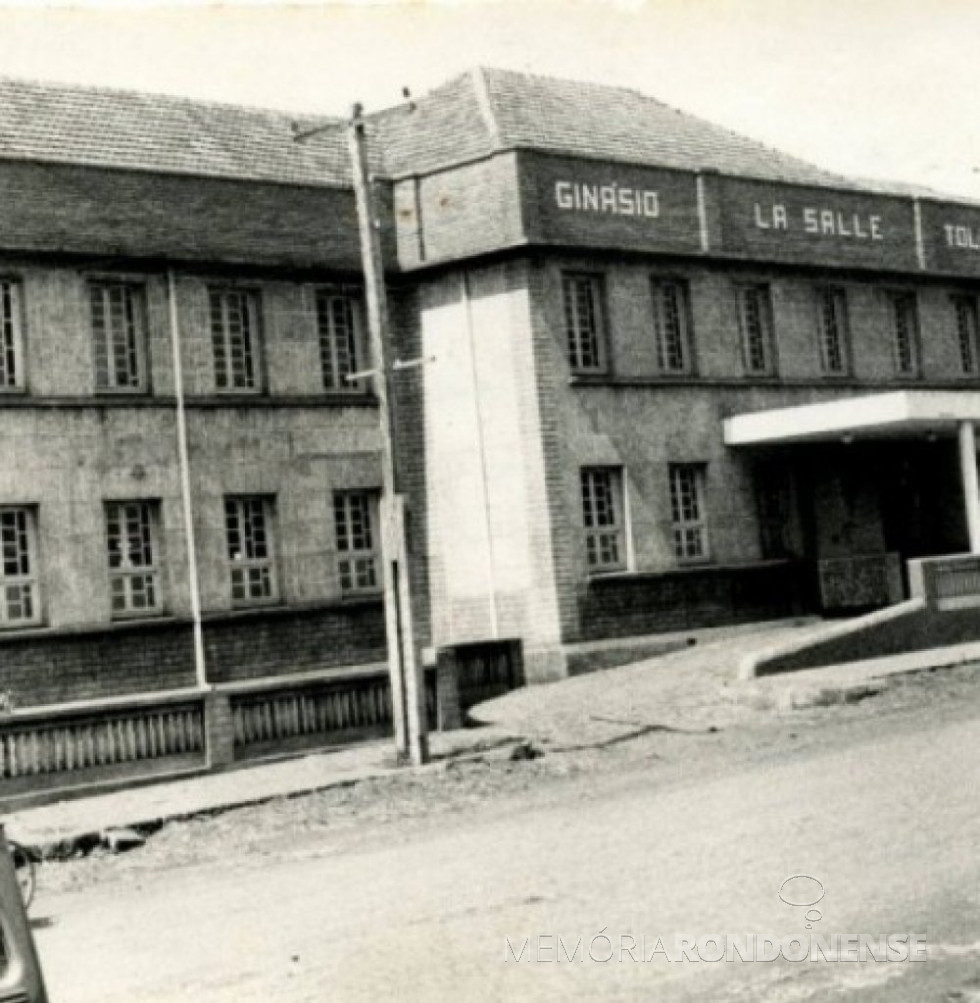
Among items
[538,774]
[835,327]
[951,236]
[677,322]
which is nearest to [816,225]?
[835,327]

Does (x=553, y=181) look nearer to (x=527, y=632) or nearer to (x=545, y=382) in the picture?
(x=545, y=382)

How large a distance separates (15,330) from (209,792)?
8.69m

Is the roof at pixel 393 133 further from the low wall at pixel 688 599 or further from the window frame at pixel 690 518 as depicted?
the low wall at pixel 688 599

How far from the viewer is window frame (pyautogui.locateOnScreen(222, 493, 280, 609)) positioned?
940 inches

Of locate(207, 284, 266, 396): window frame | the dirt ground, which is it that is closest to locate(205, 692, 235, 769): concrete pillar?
the dirt ground

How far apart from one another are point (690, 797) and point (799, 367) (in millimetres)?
16626

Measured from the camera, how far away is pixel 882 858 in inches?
387

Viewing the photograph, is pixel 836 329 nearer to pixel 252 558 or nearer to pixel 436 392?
pixel 436 392

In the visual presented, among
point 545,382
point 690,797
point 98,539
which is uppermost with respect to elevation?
point 545,382

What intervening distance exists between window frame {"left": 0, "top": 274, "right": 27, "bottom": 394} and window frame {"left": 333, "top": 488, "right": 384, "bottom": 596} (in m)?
5.24

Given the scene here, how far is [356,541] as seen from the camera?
25.3m

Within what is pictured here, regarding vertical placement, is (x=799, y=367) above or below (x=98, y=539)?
above

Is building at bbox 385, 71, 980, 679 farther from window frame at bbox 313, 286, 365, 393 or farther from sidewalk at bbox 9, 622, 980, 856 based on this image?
sidewalk at bbox 9, 622, 980, 856

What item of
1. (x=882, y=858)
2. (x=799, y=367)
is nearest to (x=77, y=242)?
(x=799, y=367)
